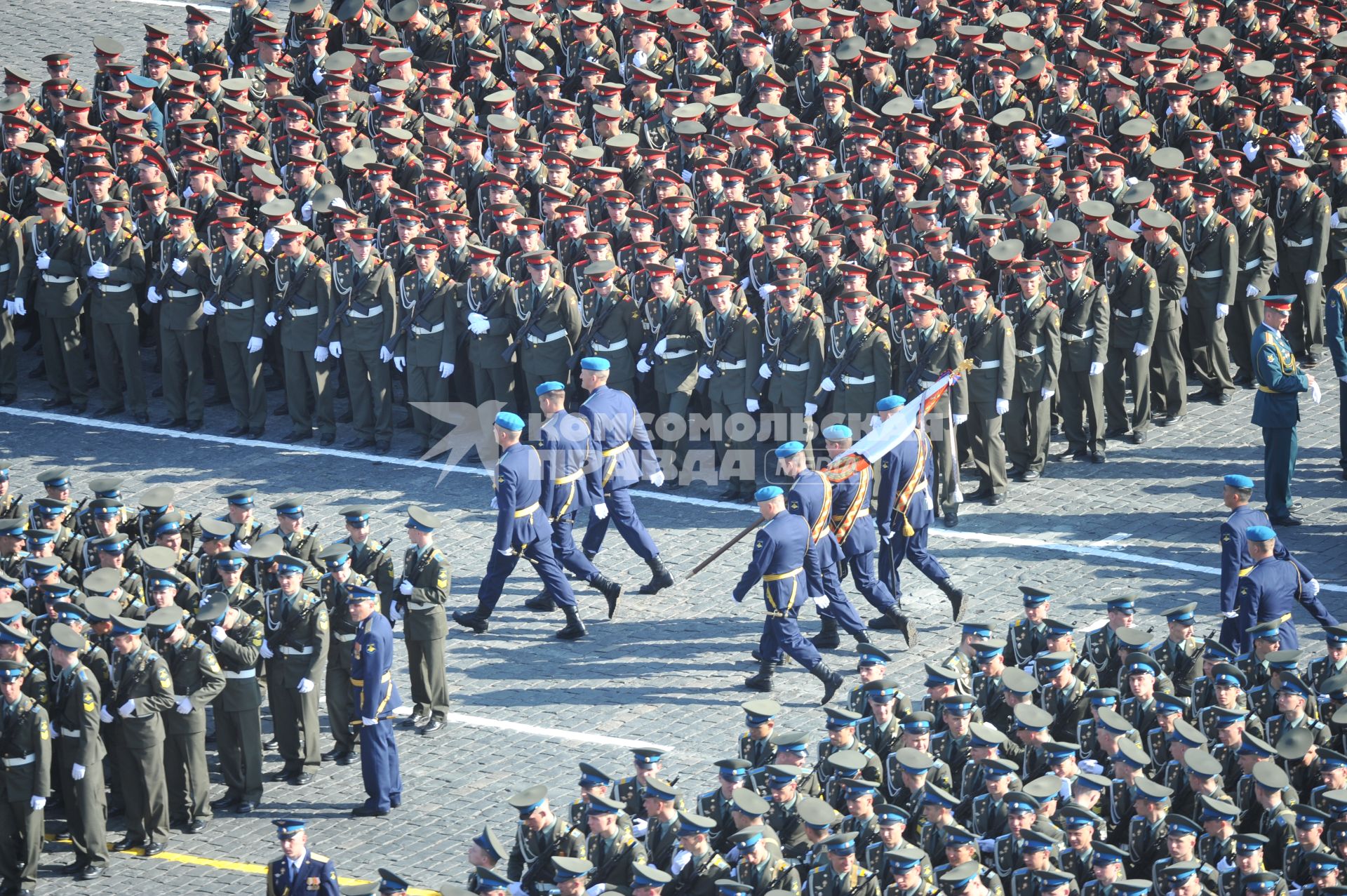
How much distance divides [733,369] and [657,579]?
8.77 ft

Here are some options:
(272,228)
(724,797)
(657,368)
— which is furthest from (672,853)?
(272,228)

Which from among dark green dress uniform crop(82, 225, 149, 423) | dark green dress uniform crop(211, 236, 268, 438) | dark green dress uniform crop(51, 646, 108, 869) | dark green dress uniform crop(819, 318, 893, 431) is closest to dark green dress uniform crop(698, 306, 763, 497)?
dark green dress uniform crop(819, 318, 893, 431)

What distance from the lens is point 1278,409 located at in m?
20.3

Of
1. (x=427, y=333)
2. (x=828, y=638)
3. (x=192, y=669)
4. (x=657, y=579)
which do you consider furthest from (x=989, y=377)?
(x=192, y=669)

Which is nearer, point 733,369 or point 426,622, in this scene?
point 426,622

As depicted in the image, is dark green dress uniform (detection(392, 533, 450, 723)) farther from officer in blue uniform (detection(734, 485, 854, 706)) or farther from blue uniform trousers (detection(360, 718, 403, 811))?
officer in blue uniform (detection(734, 485, 854, 706))

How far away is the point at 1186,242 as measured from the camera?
913 inches

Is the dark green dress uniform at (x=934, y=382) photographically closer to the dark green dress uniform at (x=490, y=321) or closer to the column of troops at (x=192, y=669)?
the dark green dress uniform at (x=490, y=321)

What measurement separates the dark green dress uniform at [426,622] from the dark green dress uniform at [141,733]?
2.06 metres

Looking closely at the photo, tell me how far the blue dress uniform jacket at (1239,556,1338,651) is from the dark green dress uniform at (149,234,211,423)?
11.0m

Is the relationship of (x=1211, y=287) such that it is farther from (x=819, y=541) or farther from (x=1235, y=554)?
(x=819, y=541)

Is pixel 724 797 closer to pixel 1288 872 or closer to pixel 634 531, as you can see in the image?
pixel 1288 872

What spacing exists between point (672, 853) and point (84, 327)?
12146 mm

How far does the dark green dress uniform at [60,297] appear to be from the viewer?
23.6m
